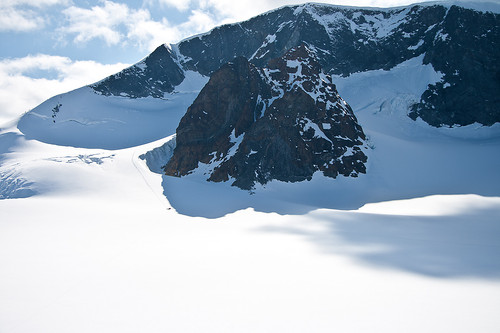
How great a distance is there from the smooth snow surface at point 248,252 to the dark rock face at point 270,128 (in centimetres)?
286

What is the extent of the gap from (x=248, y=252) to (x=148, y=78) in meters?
75.8

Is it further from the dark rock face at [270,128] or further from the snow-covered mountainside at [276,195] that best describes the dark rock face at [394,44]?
the dark rock face at [270,128]

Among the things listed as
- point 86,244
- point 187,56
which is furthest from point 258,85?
point 187,56

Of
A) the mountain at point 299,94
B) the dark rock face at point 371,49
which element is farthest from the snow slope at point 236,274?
the dark rock face at point 371,49

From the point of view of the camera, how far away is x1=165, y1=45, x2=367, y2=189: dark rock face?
36562mm

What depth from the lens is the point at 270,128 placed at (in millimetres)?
38469

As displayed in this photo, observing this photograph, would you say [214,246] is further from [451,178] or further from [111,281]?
[451,178]

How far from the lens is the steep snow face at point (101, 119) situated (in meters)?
52.9

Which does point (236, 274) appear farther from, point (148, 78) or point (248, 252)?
point (148, 78)

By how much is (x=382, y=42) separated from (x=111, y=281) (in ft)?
231

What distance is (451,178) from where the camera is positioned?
33344mm

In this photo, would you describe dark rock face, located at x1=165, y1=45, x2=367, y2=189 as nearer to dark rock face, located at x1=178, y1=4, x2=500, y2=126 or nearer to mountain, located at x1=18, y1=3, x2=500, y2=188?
mountain, located at x1=18, y1=3, x2=500, y2=188

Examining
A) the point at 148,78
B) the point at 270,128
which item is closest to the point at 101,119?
the point at 148,78

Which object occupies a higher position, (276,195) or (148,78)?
(148,78)
